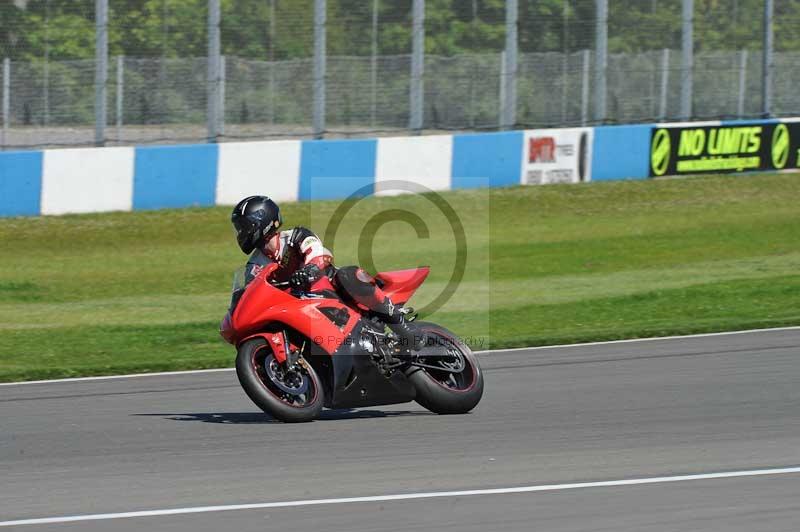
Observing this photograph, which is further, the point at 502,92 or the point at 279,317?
the point at 502,92

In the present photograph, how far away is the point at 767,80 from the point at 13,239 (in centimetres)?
1587

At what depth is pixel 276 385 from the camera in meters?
8.62

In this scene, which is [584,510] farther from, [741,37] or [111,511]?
[741,37]

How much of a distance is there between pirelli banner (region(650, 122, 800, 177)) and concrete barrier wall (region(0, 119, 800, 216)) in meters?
0.06

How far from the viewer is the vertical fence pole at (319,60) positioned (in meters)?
22.8

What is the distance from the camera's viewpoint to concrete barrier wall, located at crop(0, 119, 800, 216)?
19859mm

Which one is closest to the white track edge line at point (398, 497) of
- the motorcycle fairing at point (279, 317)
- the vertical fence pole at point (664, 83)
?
the motorcycle fairing at point (279, 317)

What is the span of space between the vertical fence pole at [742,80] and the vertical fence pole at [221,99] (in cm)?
1097

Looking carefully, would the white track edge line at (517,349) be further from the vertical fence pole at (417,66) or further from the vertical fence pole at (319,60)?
the vertical fence pole at (417,66)

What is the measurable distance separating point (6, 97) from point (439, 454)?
1397 centimetres

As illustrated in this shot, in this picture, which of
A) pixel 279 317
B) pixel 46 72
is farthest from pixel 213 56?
pixel 279 317

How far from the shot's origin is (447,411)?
9117mm

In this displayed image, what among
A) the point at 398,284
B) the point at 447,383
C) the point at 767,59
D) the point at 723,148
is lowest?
the point at 447,383

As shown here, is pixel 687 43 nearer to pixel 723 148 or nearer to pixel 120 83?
pixel 723 148
